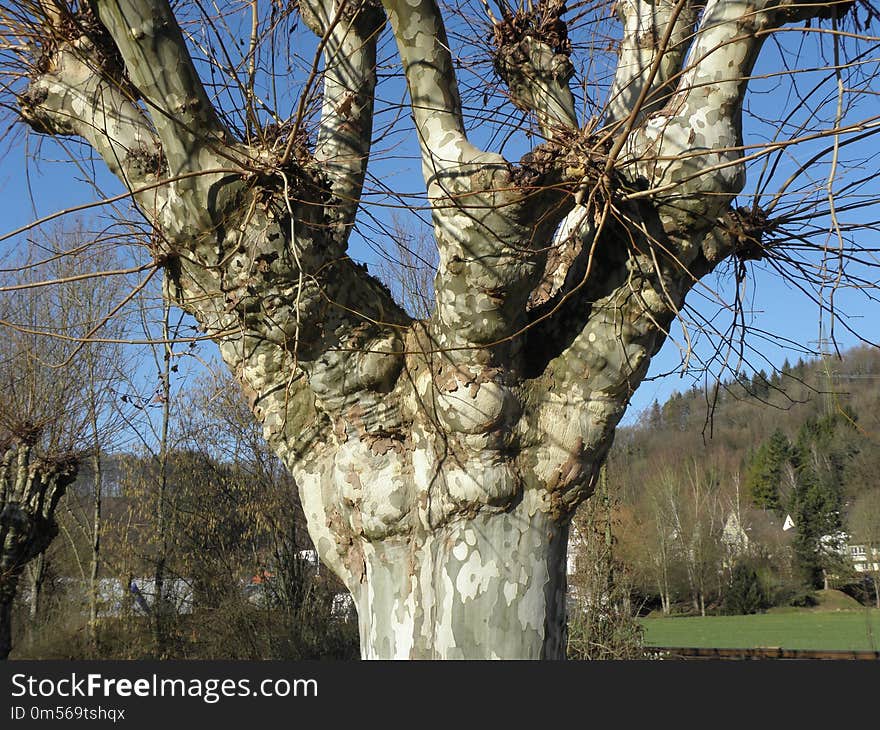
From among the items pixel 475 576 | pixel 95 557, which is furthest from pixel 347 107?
pixel 95 557

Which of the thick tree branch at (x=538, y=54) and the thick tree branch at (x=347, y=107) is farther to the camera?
the thick tree branch at (x=538, y=54)

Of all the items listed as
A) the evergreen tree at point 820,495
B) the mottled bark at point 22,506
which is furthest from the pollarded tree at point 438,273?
the evergreen tree at point 820,495

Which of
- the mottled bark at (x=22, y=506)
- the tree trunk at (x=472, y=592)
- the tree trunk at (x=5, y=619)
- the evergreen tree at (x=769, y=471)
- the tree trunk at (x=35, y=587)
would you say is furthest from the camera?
the evergreen tree at (x=769, y=471)

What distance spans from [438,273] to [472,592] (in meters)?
1.15

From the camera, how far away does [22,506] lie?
8.51 m

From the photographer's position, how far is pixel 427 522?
2732 mm

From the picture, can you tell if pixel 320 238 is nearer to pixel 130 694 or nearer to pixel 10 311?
pixel 130 694

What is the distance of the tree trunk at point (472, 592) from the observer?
8.52 feet

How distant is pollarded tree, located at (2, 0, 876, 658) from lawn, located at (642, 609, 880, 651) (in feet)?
48.3

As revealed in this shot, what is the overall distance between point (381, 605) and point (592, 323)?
132 centimetres

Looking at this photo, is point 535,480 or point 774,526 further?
point 774,526

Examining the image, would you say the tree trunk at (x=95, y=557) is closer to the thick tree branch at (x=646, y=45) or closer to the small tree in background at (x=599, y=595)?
the small tree in background at (x=599, y=595)

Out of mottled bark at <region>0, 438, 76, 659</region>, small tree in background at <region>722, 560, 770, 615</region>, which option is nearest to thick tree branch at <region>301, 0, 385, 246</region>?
mottled bark at <region>0, 438, 76, 659</region>

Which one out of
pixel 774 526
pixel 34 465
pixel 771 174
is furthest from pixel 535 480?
pixel 774 526
